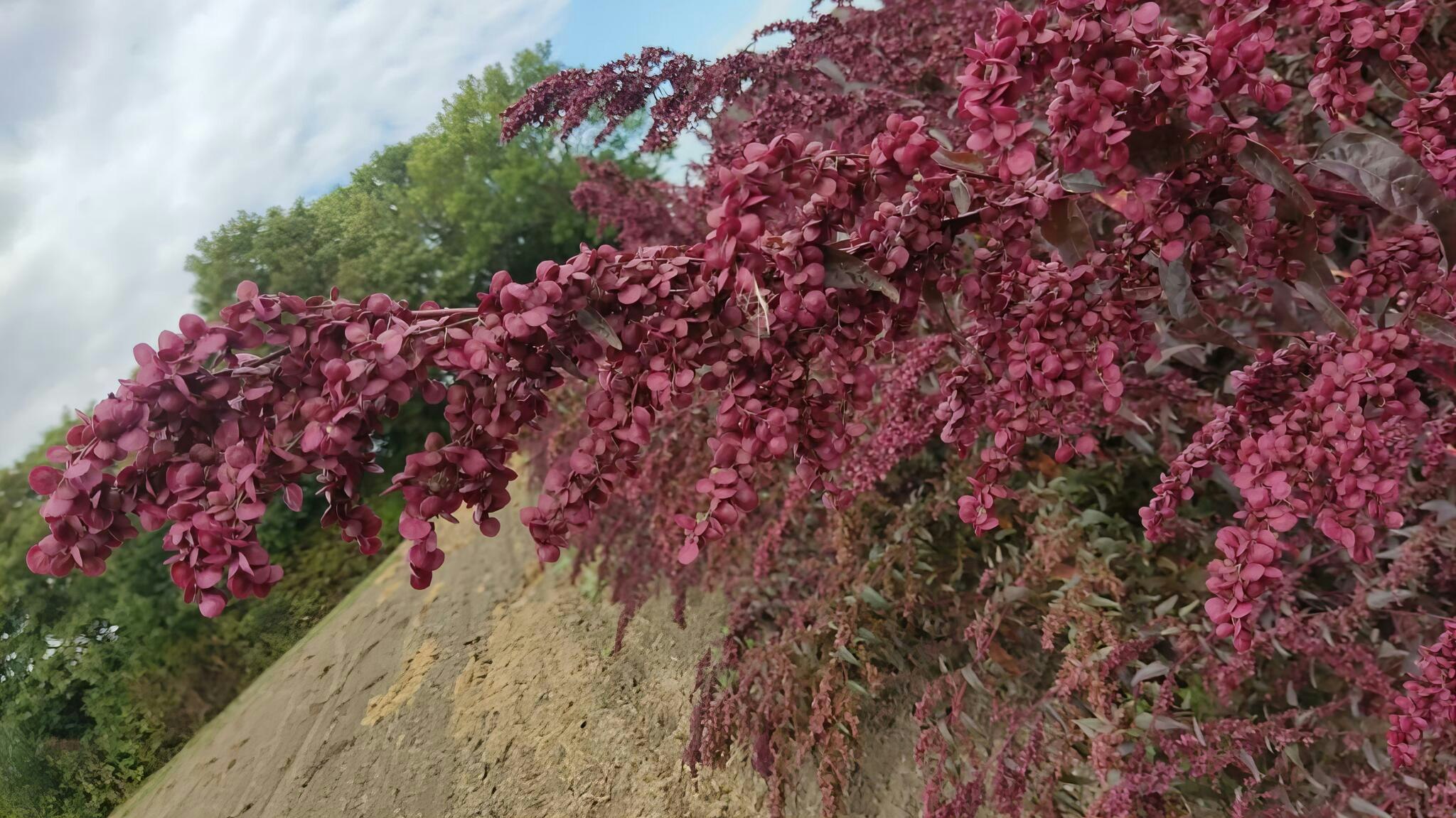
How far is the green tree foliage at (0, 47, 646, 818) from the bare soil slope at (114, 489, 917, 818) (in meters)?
0.08

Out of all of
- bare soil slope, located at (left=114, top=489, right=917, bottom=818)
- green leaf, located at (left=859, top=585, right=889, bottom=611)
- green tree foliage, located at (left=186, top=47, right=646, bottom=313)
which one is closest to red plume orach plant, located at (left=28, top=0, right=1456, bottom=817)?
green tree foliage, located at (left=186, top=47, right=646, bottom=313)

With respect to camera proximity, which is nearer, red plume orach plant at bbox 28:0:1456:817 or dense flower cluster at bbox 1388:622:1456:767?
red plume orach plant at bbox 28:0:1456:817

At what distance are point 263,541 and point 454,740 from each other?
582mm

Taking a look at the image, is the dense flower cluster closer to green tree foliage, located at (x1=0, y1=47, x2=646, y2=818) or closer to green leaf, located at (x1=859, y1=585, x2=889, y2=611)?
green leaf, located at (x1=859, y1=585, x2=889, y2=611)

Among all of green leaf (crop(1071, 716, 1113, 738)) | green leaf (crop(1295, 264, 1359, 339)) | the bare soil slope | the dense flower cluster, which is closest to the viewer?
green leaf (crop(1295, 264, 1359, 339))

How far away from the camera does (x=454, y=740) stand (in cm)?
157

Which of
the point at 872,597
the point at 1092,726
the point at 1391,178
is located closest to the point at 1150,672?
the point at 1092,726

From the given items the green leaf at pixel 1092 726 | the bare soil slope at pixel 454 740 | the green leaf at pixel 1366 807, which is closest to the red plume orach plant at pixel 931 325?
A: the green leaf at pixel 1366 807

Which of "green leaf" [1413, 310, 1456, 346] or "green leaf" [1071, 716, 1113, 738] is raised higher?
"green leaf" [1413, 310, 1456, 346]

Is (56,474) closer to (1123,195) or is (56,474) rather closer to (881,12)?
(1123,195)

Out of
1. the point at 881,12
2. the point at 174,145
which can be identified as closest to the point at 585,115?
the point at 881,12

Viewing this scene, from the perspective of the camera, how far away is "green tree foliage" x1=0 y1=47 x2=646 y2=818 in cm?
103

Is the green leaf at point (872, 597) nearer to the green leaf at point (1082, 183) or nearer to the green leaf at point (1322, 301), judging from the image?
the green leaf at point (1322, 301)

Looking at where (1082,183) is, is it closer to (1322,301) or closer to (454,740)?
(1322,301)
